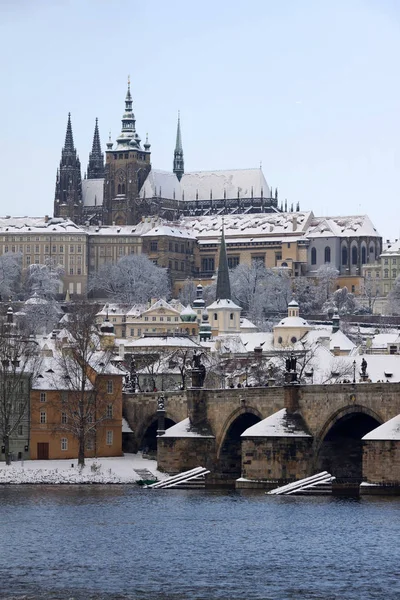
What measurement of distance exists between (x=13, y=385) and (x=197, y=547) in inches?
1571

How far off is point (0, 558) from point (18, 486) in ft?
102

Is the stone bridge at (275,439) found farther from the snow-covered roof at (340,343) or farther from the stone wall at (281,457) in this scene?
the snow-covered roof at (340,343)

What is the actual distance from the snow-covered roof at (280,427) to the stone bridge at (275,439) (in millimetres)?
262

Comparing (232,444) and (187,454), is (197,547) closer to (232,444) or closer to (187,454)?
(187,454)

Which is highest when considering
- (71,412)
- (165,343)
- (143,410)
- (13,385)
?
(165,343)

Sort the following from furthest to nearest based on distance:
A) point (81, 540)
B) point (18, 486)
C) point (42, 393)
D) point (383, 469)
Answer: point (42, 393), point (18, 486), point (383, 469), point (81, 540)

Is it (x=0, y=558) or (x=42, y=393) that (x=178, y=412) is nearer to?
(x=42, y=393)

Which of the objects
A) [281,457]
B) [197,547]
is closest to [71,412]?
[281,457]

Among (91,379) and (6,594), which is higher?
(91,379)

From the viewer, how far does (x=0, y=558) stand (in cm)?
7288

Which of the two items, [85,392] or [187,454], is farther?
Result: [85,392]

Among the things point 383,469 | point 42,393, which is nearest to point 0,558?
point 383,469

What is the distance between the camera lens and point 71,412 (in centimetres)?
11406

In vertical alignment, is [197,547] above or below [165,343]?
below
